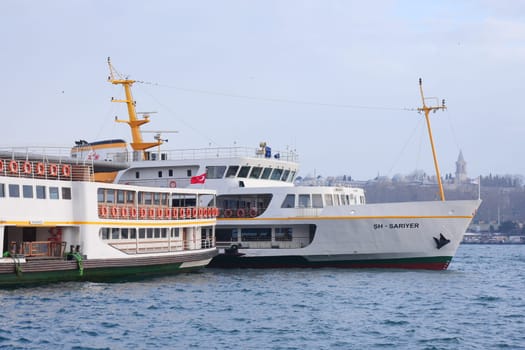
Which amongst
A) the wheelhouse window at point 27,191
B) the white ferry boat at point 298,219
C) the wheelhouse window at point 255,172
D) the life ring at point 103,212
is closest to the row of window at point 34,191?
the wheelhouse window at point 27,191

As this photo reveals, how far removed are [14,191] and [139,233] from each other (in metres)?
8.01

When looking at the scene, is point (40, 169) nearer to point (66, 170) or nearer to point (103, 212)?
point (66, 170)

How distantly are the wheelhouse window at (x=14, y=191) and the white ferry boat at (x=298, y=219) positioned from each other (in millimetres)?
11443

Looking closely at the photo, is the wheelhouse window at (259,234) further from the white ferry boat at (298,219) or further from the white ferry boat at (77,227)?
the white ferry boat at (77,227)

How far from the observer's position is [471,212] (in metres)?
40.8

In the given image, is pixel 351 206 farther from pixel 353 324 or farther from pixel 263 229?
pixel 353 324

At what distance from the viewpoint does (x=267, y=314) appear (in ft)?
88.1

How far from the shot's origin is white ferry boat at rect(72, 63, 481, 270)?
1615 inches

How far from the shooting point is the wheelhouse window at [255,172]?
149 ft

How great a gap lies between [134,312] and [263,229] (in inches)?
714

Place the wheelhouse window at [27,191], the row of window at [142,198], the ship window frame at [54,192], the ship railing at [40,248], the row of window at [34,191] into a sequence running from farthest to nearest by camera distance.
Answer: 1. the row of window at [142,198]
2. the ship window frame at [54,192]
3. the ship railing at [40,248]
4. the wheelhouse window at [27,191]
5. the row of window at [34,191]

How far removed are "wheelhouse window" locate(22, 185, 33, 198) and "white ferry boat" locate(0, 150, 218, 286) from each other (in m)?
0.01

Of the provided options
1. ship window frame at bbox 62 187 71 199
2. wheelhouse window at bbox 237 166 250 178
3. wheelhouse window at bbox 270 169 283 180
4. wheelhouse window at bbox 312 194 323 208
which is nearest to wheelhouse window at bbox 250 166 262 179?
wheelhouse window at bbox 237 166 250 178

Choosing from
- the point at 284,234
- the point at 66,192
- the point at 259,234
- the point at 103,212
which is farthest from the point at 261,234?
the point at 66,192
